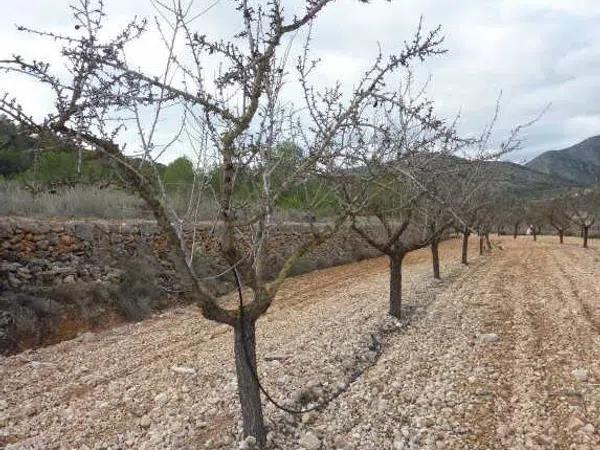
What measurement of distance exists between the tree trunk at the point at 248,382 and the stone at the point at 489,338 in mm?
4290

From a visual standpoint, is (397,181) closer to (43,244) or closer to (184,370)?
(184,370)

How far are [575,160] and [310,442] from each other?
16160 centimetres

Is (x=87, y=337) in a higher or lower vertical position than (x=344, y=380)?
lower

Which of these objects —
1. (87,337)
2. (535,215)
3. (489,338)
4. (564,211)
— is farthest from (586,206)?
(87,337)

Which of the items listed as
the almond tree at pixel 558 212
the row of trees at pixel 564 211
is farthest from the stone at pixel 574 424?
the almond tree at pixel 558 212

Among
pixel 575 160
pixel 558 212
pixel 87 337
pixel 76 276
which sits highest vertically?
pixel 575 160

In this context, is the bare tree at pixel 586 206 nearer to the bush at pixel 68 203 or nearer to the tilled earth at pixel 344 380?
the tilled earth at pixel 344 380

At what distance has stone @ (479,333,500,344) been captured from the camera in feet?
23.9

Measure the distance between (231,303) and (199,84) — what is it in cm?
865

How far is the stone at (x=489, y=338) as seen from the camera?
728cm

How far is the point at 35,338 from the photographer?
8.27 metres

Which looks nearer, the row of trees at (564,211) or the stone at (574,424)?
the stone at (574,424)

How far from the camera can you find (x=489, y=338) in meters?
7.33

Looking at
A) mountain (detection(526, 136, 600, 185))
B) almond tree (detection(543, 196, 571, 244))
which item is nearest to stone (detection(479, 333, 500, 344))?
almond tree (detection(543, 196, 571, 244))
